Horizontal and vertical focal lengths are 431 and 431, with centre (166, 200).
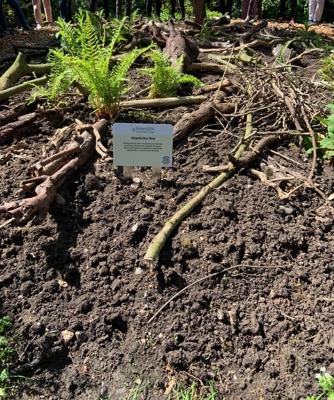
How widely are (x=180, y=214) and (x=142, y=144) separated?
1.74 ft

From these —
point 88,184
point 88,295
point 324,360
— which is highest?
point 88,184

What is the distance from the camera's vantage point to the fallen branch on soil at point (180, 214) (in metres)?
2.55

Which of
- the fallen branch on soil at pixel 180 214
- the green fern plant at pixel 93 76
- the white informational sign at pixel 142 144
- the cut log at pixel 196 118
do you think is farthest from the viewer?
the cut log at pixel 196 118

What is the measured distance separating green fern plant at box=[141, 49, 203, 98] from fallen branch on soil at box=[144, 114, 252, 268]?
861mm

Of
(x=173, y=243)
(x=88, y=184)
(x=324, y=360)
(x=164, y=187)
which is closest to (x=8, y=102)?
(x=88, y=184)

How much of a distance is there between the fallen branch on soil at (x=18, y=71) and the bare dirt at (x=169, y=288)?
127 cm

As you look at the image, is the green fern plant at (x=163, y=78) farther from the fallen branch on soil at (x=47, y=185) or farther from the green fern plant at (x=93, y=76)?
the fallen branch on soil at (x=47, y=185)

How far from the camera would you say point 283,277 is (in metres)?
2.62

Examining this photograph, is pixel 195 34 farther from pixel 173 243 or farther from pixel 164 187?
pixel 173 243

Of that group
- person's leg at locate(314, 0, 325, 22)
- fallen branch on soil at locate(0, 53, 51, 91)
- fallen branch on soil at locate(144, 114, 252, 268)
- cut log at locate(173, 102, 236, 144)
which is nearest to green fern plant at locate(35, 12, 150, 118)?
cut log at locate(173, 102, 236, 144)

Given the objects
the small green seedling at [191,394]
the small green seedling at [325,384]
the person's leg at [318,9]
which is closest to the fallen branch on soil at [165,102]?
the small green seedling at [191,394]

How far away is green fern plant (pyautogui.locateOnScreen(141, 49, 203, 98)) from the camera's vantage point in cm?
379

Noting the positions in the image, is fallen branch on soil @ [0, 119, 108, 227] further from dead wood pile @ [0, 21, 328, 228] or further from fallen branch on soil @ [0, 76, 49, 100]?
fallen branch on soil @ [0, 76, 49, 100]

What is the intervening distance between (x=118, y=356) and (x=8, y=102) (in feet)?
9.24
